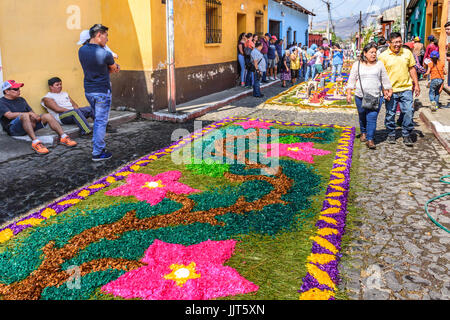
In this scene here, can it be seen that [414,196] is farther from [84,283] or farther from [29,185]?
[29,185]

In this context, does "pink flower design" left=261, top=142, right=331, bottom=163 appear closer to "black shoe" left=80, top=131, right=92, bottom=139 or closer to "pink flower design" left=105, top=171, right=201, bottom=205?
"pink flower design" left=105, top=171, right=201, bottom=205

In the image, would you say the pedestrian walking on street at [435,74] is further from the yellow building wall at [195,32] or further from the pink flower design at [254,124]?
the yellow building wall at [195,32]

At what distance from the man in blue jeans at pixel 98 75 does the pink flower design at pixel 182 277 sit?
3.05 m

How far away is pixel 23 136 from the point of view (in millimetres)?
6711

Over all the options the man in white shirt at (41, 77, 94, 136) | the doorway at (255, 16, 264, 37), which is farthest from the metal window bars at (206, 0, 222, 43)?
the man in white shirt at (41, 77, 94, 136)

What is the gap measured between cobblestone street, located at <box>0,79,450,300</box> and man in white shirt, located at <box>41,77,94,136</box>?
1.52 feet

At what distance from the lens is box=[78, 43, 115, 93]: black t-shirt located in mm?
5559

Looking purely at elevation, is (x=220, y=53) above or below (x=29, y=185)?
above

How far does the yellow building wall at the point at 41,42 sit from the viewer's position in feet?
22.8

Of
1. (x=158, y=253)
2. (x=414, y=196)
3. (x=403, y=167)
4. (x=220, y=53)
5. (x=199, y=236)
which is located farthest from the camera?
(x=220, y=53)

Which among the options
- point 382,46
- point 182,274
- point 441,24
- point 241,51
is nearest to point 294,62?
point 241,51

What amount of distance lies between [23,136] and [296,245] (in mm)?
5367

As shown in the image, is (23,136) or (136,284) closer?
(136,284)

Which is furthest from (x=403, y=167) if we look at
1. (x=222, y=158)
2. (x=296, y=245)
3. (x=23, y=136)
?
(x=23, y=136)
